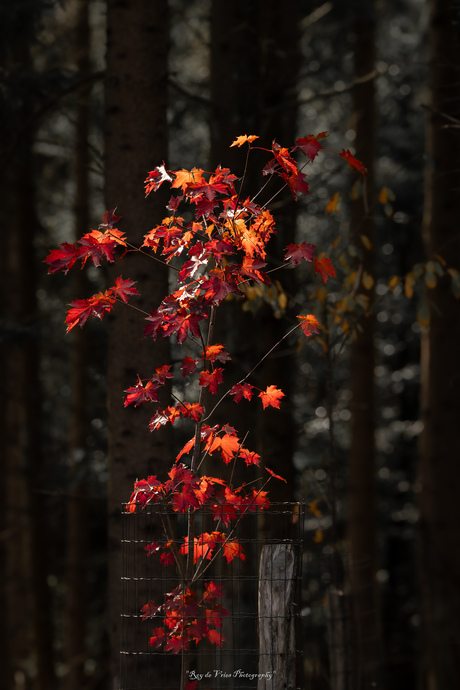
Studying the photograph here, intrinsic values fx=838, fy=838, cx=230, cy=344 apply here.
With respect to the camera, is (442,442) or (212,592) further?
(442,442)

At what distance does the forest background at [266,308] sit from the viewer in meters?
4.59

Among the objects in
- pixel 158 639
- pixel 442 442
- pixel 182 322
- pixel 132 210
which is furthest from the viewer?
pixel 442 442

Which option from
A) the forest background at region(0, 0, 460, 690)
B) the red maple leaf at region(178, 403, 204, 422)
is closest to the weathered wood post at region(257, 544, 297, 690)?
the red maple leaf at region(178, 403, 204, 422)

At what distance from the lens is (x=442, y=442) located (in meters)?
7.43

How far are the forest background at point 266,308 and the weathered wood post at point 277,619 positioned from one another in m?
1.04

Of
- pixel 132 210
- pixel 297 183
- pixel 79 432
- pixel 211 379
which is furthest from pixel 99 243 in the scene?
pixel 79 432

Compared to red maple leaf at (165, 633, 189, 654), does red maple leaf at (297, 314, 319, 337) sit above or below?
above

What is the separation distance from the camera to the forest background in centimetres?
459

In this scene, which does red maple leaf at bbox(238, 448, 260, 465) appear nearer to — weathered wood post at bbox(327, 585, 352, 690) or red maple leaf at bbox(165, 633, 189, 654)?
red maple leaf at bbox(165, 633, 189, 654)

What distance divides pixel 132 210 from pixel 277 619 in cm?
223

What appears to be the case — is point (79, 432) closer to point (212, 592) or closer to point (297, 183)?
point (212, 592)

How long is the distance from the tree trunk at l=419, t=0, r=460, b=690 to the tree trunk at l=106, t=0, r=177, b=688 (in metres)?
3.52

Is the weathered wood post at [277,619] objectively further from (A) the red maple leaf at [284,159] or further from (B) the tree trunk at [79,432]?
(B) the tree trunk at [79,432]

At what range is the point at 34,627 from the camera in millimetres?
10250
